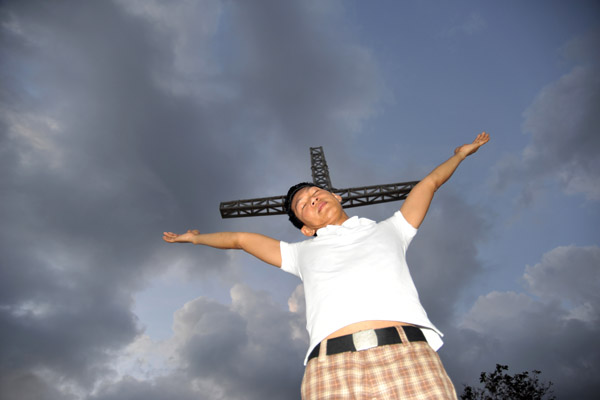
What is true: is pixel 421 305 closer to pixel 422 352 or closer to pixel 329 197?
pixel 422 352

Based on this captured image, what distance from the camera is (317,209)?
10.1 feet

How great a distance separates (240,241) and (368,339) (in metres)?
1.67

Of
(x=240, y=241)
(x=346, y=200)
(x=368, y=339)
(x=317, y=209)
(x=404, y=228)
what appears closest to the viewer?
(x=368, y=339)

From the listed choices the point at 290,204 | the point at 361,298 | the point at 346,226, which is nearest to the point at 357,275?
the point at 361,298

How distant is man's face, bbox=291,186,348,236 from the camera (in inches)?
121

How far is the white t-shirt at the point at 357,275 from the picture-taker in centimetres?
212

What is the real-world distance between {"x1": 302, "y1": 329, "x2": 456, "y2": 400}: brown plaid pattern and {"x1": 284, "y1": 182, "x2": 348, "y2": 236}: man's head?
133cm

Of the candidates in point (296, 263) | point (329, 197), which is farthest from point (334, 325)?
point (329, 197)

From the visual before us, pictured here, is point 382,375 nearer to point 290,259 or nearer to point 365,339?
point 365,339

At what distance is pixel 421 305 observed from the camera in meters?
2.29

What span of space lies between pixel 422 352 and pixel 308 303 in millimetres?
846

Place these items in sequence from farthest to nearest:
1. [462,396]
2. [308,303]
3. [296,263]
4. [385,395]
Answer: [462,396] < [296,263] < [308,303] < [385,395]

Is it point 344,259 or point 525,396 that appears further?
point 525,396

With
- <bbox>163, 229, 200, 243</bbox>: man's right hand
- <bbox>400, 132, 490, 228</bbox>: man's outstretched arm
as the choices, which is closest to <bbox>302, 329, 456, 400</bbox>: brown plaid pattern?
<bbox>400, 132, 490, 228</bbox>: man's outstretched arm
